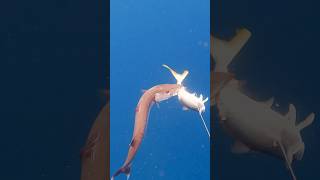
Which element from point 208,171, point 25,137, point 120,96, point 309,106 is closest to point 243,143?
point 208,171

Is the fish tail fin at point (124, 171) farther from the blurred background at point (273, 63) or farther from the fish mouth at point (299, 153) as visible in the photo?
the fish mouth at point (299, 153)

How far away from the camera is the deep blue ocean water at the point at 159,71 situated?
7.68 ft

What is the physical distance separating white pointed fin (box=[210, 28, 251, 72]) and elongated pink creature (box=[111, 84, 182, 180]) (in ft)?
0.85

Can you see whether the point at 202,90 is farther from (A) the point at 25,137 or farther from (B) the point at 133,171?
(A) the point at 25,137

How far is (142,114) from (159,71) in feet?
0.84

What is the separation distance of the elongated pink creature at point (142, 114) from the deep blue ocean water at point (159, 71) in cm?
3

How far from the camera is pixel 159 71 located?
2.35 metres

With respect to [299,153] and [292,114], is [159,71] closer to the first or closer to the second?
[292,114]

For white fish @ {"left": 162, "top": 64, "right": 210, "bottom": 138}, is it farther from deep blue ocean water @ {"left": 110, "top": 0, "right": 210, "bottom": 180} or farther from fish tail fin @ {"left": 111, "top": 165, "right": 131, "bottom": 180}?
fish tail fin @ {"left": 111, "top": 165, "right": 131, "bottom": 180}

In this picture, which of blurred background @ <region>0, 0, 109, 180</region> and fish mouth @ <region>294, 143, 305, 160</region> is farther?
fish mouth @ <region>294, 143, 305, 160</region>

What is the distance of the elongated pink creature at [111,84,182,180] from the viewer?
235cm

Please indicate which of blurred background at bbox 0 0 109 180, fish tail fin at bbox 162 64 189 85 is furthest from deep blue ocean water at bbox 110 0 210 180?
blurred background at bbox 0 0 109 180

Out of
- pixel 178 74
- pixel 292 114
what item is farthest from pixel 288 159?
pixel 178 74

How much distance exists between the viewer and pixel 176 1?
2.34 metres
